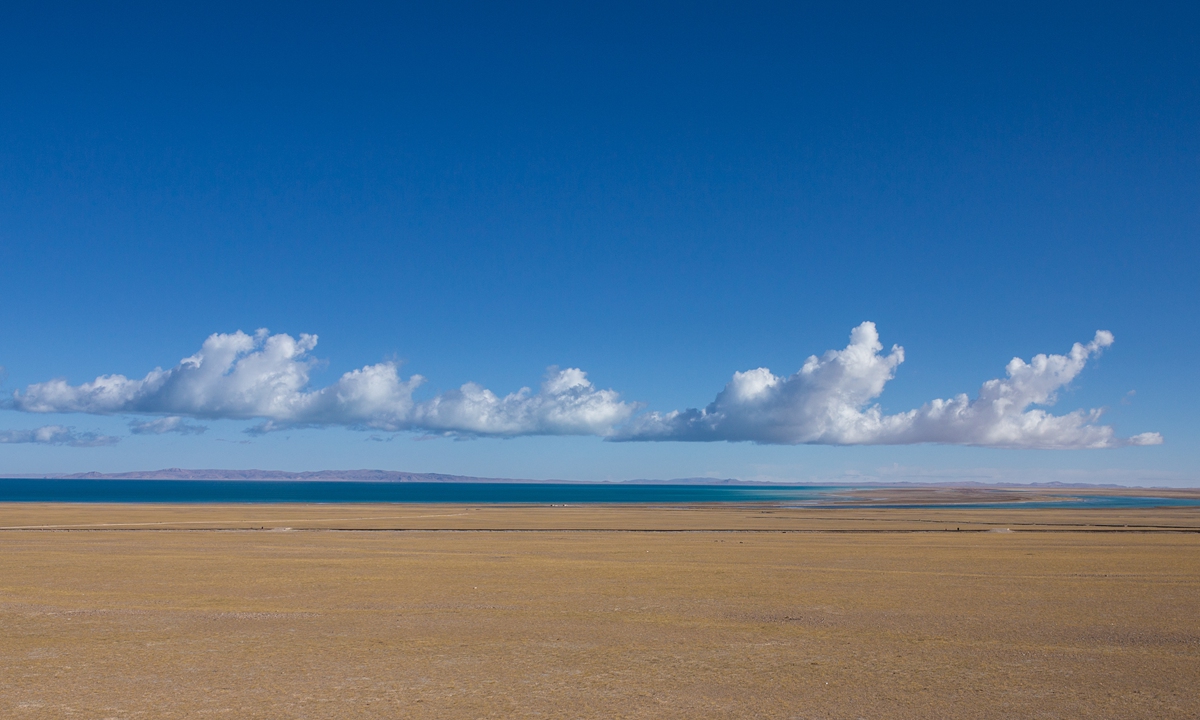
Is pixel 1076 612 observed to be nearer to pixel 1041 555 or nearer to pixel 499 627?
pixel 499 627

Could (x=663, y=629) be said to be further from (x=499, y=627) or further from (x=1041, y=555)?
(x=1041, y=555)

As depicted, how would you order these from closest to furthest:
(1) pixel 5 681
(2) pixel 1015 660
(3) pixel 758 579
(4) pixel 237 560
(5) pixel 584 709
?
(5) pixel 584 709, (1) pixel 5 681, (2) pixel 1015 660, (3) pixel 758 579, (4) pixel 237 560

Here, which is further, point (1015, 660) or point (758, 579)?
point (758, 579)

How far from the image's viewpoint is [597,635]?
47.2 feet

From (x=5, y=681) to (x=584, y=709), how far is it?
782 cm

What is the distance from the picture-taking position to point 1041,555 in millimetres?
29859

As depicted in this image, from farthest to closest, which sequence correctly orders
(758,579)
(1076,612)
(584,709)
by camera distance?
(758,579) < (1076,612) < (584,709)

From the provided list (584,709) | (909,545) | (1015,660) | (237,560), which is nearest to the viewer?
(584,709)

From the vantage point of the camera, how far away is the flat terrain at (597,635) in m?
10.1

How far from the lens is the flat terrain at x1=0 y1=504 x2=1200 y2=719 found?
10.1 meters

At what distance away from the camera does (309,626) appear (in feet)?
49.7

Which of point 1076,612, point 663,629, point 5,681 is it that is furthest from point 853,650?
point 5,681

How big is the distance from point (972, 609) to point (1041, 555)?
50.1 feet

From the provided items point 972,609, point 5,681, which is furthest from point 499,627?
point 972,609
